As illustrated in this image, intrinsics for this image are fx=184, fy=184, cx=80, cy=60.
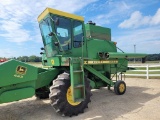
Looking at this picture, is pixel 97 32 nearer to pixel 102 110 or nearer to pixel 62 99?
pixel 102 110

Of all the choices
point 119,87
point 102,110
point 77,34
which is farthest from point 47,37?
point 119,87

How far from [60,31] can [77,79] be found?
1.93 m

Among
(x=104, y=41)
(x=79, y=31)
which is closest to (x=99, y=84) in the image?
(x=104, y=41)

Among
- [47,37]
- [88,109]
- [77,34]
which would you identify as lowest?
[88,109]

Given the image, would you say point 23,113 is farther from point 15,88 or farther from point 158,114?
point 158,114

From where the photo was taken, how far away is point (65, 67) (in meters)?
7.00

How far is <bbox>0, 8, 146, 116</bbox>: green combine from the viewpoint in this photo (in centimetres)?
534

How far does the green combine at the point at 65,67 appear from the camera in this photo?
5.34 m

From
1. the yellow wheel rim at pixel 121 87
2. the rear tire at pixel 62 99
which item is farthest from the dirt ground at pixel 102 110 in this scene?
the yellow wheel rim at pixel 121 87

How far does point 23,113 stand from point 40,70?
63.1 inches

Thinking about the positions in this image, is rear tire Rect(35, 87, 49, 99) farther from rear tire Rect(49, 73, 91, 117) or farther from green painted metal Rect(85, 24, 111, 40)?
green painted metal Rect(85, 24, 111, 40)

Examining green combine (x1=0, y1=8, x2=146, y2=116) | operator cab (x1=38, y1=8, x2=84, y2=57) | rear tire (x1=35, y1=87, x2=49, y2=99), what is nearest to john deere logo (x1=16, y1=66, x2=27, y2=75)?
green combine (x1=0, y1=8, x2=146, y2=116)

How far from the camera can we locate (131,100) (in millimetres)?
7613

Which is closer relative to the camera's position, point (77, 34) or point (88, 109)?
point (88, 109)
